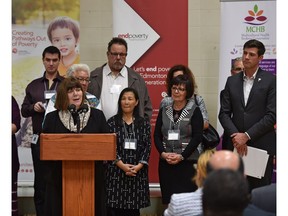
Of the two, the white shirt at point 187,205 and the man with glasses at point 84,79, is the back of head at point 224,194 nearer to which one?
the white shirt at point 187,205

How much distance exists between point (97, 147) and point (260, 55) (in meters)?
1.73

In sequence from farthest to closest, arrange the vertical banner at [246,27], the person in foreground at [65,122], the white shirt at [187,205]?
the vertical banner at [246,27], the person in foreground at [65,122], the white shirt at [187,205]

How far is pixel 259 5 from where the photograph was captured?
562 cm

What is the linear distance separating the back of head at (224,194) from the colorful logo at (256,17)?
3.96 m

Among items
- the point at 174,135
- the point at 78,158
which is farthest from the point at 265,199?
the point at 174,135

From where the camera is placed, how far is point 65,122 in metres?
4.14

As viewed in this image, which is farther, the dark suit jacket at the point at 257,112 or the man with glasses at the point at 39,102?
the man with glasses at the point at 39,102

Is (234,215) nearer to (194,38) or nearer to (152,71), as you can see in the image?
(152,71)

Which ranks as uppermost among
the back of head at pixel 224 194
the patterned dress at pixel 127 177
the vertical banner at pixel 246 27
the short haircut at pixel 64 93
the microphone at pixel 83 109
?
the vertical banner at pixel 246 27

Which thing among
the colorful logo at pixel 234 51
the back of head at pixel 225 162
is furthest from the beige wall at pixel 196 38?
the back of head at pixel 225 162

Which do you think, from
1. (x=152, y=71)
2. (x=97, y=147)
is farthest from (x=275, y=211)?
(x=152, y=71)

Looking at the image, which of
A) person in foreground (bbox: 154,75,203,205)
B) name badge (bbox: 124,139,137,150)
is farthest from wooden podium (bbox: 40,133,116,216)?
person in foreground (bbox: 154,75,203,205)

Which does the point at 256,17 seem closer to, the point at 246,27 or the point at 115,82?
the point at 246,27

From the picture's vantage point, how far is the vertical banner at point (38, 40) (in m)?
5.87
